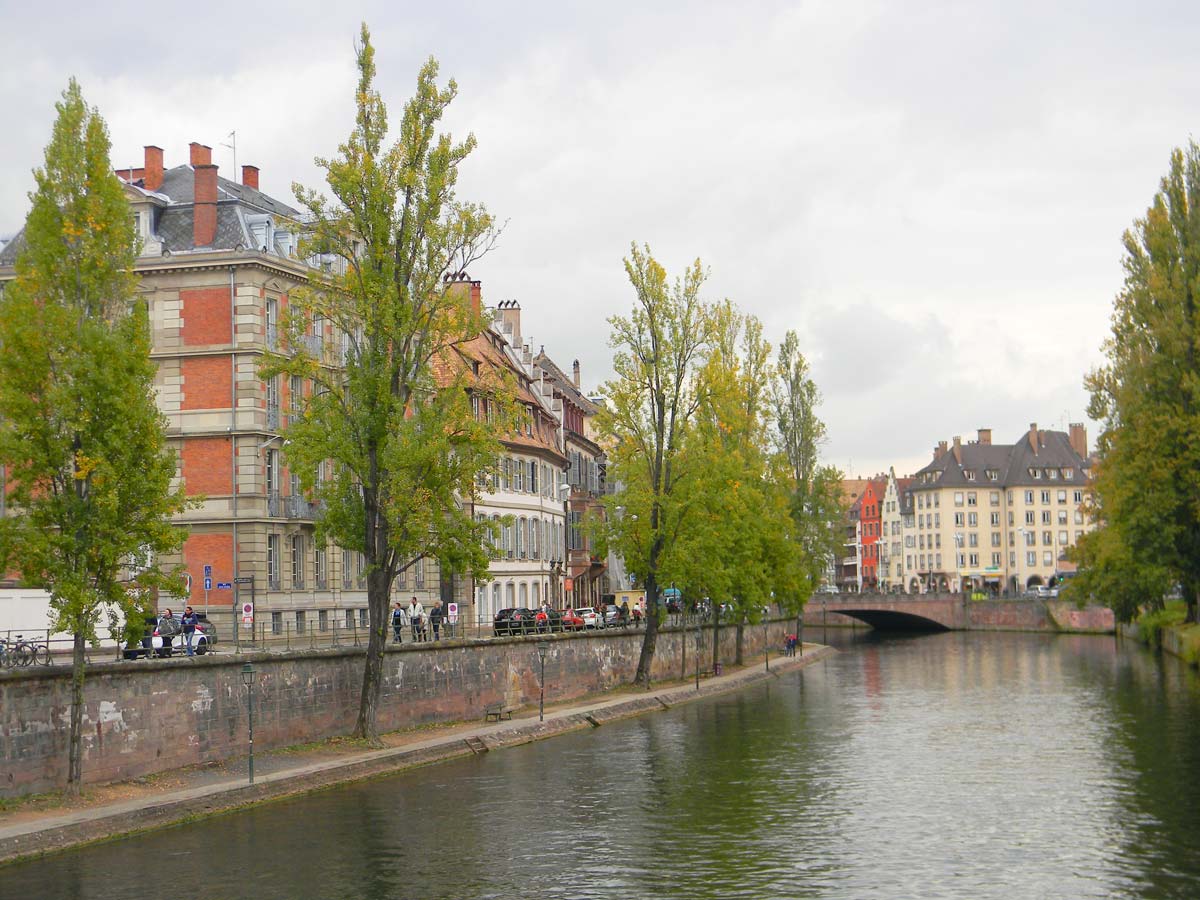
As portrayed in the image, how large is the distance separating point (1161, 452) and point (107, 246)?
51.3 m

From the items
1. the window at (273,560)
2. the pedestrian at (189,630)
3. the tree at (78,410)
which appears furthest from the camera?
the window at (273,560)

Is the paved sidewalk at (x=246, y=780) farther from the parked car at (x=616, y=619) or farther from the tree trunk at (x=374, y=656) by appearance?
the parked car at (x=616, y=619)

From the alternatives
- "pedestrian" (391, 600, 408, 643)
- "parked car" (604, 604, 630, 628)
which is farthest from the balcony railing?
"parked car" (604, 604, 630, 628)

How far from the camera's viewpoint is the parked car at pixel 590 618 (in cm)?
6350

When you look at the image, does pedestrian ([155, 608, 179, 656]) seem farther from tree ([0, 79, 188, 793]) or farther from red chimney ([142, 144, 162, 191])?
red chimney ([142, 144, 162, 191])

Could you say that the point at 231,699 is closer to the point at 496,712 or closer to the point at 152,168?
the point at 496,712

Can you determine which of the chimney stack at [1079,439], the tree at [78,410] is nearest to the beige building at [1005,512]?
the chimney stack at [1079,439]

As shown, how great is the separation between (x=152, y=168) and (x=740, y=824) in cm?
3893

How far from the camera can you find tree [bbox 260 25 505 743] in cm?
3950

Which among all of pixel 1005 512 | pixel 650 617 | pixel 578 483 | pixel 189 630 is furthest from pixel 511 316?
pixel 1005 512

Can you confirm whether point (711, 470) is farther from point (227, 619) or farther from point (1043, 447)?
point (1043, 447)

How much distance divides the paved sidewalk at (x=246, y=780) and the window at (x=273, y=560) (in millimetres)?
10002

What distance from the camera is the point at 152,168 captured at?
5753cm

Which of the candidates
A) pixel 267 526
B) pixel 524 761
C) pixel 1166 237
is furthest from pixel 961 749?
pixel 1166 237
